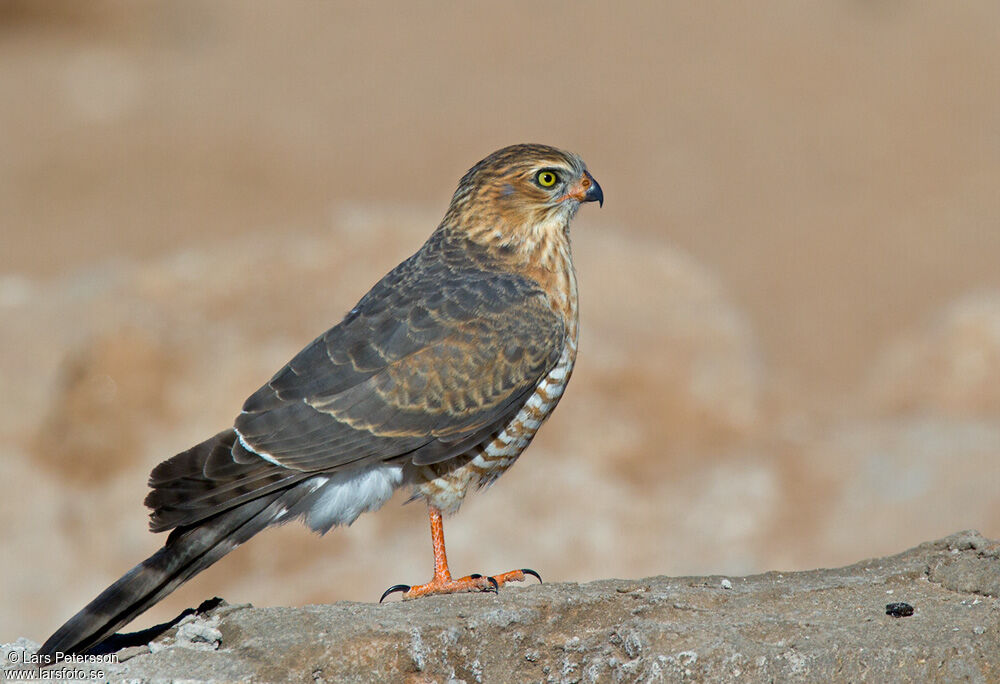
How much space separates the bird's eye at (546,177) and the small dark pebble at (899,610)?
10.1 feet

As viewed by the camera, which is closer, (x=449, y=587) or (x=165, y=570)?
(x=165, y=570)

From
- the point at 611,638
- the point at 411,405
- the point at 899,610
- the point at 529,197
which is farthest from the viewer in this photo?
the point at 529,197

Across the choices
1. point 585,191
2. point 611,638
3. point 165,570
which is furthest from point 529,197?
point 165,570

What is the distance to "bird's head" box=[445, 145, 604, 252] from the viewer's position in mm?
7664

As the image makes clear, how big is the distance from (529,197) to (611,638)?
281 centimetres

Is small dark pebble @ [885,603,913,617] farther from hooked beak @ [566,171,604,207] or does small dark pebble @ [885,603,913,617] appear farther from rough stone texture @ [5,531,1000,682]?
hooked beak @ [566,171,604,207]

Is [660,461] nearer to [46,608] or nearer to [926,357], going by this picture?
[926,357]

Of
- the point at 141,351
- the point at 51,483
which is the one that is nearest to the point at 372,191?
the point at 141,351

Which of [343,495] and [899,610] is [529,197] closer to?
[343,495]

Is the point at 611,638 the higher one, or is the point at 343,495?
the point at 343,495

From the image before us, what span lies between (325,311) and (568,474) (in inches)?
136

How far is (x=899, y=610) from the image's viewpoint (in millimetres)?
6156

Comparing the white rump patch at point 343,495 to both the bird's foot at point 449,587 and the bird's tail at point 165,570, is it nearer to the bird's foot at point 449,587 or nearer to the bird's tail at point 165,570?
the bird's tail at point 165,570

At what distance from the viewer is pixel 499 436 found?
7.07 m
